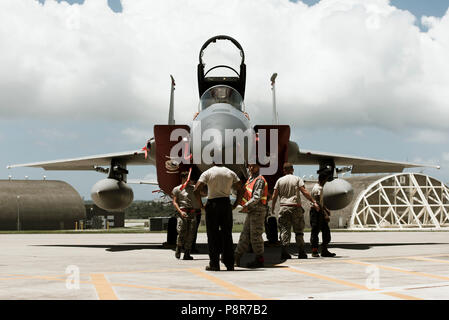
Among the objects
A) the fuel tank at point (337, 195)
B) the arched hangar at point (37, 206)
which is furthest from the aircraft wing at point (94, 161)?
the arched hangar at point (37, 206)

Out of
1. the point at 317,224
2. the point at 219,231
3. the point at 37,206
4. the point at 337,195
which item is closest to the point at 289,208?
the point at 317,224

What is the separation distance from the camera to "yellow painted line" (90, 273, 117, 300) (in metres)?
5.80

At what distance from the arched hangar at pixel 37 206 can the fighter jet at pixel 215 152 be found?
107ft

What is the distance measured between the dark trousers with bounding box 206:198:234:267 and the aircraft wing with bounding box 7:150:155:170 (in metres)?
7.87

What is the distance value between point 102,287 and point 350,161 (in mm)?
13094

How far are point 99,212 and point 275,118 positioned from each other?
185ft

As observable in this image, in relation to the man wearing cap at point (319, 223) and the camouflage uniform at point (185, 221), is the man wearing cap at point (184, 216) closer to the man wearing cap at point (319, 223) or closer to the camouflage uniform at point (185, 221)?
the camouflage uniform at point (185, 221)

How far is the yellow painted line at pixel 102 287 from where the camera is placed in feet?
19.0

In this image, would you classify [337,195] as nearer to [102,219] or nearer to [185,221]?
[185,221]

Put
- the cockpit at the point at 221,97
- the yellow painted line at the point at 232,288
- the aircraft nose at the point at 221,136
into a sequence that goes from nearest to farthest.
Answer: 1. the yellow painted line at the point at 232,288
2. the aircraft nose at the point at 221,136
3. the cockpit at the point at 221,97

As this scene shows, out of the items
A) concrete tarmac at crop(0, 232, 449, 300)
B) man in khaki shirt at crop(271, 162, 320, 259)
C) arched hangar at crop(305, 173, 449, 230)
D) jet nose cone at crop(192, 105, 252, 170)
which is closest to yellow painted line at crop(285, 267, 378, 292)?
concrete tarmac at crop(0, 232, 449, 300)

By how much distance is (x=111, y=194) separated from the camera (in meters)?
16.6
